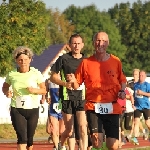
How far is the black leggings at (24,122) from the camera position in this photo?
12.3 metres

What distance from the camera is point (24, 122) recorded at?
12.4 metres

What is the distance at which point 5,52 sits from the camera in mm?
32219

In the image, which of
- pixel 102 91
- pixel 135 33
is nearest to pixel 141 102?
pixel 102 91

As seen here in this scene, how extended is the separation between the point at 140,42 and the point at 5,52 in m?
73.2

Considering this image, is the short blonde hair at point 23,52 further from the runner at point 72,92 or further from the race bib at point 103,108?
the race bib at point 103,108

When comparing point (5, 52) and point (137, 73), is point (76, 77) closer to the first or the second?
point (137, 73)

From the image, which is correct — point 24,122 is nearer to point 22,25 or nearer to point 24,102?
point 24,102

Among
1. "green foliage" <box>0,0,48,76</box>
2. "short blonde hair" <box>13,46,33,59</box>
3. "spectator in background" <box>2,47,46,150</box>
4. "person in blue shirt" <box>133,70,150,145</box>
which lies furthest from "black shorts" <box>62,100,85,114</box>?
"green foliage" <box>0,0,48,76</box>

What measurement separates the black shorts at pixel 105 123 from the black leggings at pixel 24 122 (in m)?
1.91

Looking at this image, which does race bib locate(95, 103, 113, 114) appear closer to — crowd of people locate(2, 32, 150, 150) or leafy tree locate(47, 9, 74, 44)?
crowd of people locate(2, 32, 150, 150)

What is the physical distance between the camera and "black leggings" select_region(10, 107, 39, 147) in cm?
1227

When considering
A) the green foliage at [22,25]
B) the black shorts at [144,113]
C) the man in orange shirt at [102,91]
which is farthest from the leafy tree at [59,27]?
the man in orange shirt at [102,91]

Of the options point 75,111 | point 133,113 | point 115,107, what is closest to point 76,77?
point 115,107

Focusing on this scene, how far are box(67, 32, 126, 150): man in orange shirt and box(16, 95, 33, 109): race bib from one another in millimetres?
1903
